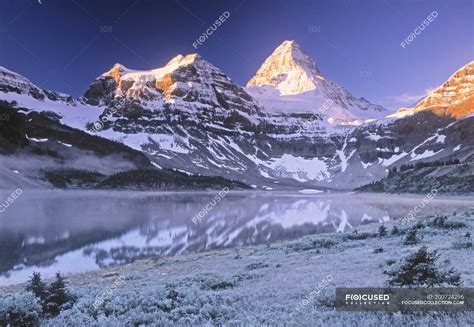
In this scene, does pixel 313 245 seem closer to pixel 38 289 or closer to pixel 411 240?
pixel 411 240

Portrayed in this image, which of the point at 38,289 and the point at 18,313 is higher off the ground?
the point at 38,289

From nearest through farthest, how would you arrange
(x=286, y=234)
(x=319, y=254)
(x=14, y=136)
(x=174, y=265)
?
(x=14, y=136) < (x=319, y=254) < (x=174, y=265) < (x=286, y=234)

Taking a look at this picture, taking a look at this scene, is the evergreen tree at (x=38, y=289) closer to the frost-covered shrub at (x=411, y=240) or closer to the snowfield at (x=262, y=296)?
the snowfield at (x=262, y=296)

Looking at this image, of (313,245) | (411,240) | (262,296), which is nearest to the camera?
(262,296)

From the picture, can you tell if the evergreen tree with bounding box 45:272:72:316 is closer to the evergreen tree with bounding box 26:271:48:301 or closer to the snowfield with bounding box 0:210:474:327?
the evergreen tree with bounding box 26:271:48:301

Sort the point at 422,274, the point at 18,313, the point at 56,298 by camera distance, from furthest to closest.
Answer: the point at 56,298 → the point at 422,274 → the point at 18,313

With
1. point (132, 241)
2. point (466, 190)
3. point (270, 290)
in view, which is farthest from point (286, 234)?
point (466, 190)

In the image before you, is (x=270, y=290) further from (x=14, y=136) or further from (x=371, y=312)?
(x=14, y=136)

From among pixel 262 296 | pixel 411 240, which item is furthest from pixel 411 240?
pixel 262 296

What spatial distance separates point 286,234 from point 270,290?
1313 inches

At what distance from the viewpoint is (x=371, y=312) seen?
959 centimetres

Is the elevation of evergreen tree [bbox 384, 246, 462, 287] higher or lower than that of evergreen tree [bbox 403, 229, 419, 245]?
lower

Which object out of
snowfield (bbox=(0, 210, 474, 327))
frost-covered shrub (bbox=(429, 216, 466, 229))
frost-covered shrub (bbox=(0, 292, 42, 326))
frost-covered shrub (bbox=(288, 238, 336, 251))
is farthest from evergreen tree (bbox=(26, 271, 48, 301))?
frost-covered shrub (bbox=(429, 216, 466, 229))

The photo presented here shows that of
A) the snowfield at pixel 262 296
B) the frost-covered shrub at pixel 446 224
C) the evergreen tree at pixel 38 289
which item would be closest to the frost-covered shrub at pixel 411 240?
the snowfield at pixel 262 296
